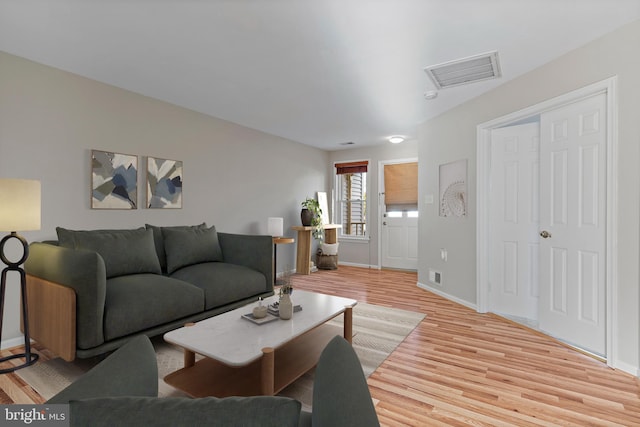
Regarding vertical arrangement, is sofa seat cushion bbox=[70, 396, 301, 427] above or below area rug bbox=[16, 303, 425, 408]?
above

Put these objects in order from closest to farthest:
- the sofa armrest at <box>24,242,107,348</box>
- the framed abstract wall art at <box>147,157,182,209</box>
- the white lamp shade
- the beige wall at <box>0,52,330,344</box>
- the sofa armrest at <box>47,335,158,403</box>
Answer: the sofa armrest at <box>47,335,158,403</box>
the sofa armrest at <box>24,242,107,348</box>
the beige wall at <box>0,52,330,344</box>
the framed abstract wall art at <box>147,157,182,209</box>
the white lamp shade

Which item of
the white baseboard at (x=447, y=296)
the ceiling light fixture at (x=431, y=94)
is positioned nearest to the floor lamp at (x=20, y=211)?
the ceiling light fixture at (x=431, y=94)

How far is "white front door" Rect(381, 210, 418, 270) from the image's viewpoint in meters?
5.82

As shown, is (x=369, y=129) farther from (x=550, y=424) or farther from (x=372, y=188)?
(x=550, y=424)

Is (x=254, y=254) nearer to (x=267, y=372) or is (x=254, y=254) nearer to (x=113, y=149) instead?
(x=113, y=149)

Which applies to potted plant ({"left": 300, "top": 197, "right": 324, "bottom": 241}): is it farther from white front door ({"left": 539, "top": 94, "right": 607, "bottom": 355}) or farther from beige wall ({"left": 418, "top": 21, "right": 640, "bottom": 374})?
white front door ({"left": 539, "top": 94, "right": 607, "bottom": 355})

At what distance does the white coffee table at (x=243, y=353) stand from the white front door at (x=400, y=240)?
380 cm

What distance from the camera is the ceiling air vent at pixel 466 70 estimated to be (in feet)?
8.88

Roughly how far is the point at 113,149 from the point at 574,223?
433 centimetres

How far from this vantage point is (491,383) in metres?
2.06

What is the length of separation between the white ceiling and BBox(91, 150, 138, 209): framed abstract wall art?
741 mm

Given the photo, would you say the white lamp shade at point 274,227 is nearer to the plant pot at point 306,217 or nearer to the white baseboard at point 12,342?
the plant pot at point 306,217

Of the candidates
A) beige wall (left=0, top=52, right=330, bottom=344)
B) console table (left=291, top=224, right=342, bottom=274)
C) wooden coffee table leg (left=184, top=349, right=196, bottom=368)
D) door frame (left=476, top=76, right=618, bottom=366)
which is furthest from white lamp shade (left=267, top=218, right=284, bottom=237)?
door frame (left=476, top=76, right=618, bottom=366)

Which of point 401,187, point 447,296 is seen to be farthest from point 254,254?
point 401,187
